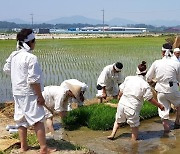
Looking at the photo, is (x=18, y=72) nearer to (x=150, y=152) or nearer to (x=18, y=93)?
(x=18, y=93)

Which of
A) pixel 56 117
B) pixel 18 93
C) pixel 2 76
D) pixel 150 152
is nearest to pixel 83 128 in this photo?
pixel 56 117

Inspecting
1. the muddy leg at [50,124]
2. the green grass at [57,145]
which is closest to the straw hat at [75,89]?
the muddy leg at [50,124]

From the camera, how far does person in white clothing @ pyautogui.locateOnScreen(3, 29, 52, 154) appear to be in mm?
4672

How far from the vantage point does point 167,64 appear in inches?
281

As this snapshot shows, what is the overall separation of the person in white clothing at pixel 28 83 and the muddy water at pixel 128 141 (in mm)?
1770

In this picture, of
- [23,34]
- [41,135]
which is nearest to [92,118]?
[41,135]

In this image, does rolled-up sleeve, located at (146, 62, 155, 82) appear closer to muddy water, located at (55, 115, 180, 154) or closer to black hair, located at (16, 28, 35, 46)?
muddy water, located at (55, 115, 180, 154)

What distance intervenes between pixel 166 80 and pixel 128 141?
53.7 inches

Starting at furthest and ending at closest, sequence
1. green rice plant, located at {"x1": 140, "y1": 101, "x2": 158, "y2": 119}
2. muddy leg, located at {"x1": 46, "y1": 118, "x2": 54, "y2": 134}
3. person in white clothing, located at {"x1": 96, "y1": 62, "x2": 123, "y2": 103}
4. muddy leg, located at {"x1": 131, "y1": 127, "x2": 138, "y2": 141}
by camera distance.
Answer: person in white clothing, located at {"x1": 96, "y1": 62, "x2": 123, "y2": 103}
green rice plant, located at {"x1": 140, "y1": 101, "x2": 158, "y2": 119}
muddy leg, located at {"x1": 46, "y1": 118, "x2": 54, "y2": 134}
muddy leg, located at {"x1": 131, "y1": 127, "x2": 138, "y2": 141}

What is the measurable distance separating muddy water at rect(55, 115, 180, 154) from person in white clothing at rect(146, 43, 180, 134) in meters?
0.36

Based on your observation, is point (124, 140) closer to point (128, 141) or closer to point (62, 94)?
point (128, 141)

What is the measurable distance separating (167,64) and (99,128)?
1.80m

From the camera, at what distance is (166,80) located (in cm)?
717

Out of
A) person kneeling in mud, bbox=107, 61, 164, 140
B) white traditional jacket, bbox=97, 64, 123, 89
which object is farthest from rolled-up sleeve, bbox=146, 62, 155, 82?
white traditional jacket, bbox=97, 64, 123, 89
